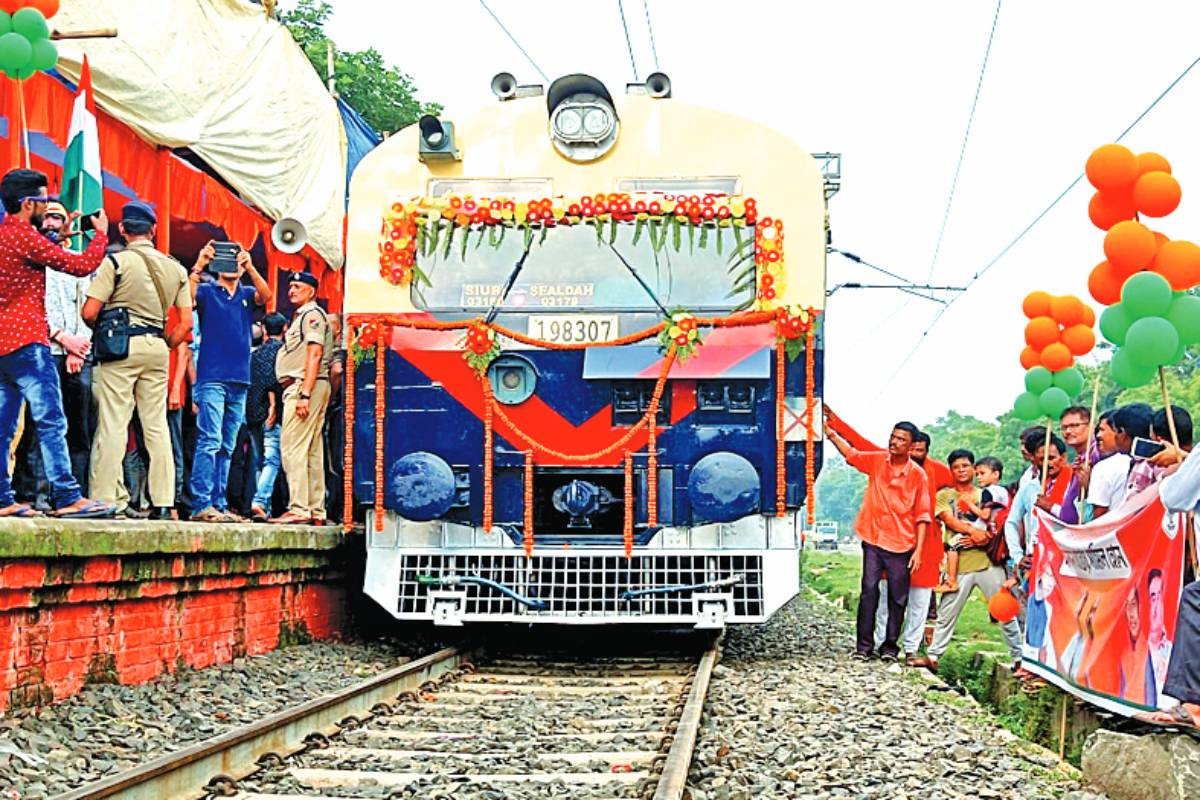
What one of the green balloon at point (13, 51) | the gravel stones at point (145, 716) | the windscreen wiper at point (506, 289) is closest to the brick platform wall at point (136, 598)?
the gravel stones at point (145, 716)

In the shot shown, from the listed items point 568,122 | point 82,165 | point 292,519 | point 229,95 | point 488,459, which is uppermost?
A: point 229,95

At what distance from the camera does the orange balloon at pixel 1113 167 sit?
22.8 feet

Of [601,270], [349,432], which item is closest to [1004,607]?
[601,270]

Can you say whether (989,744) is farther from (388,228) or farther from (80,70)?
(80,70)

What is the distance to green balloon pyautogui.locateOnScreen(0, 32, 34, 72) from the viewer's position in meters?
6.68

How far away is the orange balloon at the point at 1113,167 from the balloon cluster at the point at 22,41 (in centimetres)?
510

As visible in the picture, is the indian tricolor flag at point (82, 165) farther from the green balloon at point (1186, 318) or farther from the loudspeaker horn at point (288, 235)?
the green balloon at point (1186, 318)

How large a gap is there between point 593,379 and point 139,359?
8.88ft

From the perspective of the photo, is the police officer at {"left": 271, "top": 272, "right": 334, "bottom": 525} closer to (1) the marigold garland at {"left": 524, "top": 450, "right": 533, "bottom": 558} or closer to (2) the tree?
(1) the marigold garland at {"left": 524, "top": 450, "right": 533, "bottom": 558}

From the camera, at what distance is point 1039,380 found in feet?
30.3

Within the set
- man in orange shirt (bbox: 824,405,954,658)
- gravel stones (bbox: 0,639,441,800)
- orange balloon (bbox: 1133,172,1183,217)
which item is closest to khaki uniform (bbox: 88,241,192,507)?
gravel stones (bbox: 0,639,441,800)

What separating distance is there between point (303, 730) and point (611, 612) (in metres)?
3.07

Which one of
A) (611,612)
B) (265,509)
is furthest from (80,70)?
(611,612)

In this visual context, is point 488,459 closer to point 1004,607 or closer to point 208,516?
point 208,516
